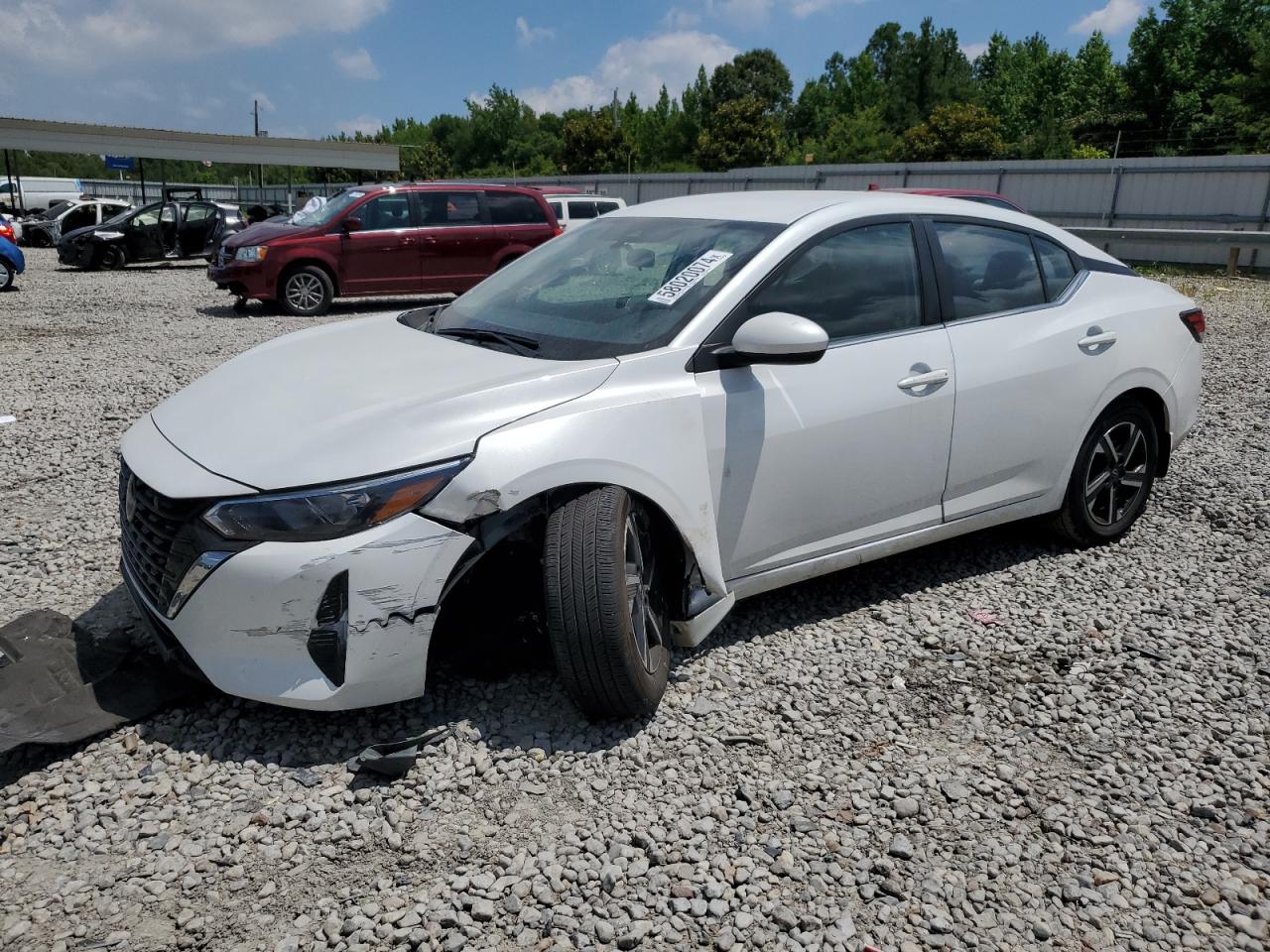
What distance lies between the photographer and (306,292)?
44.9ft

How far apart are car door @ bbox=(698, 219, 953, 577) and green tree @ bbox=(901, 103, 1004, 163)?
156 ft

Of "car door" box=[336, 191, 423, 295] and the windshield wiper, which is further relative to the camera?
"car door" box=[336, 191, 423, 295]

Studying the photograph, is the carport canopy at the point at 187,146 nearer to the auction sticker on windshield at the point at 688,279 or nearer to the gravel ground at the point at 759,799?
the gravel ground at the point at 759,799

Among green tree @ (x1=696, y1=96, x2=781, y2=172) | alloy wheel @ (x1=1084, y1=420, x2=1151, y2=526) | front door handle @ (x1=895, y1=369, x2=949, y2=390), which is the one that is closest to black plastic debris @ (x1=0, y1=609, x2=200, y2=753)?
front door handle @ (x1=895, y1=369, x2=949, y2=390)

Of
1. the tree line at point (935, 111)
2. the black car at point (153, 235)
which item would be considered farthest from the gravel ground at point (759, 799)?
the tree line at point (935, 111)

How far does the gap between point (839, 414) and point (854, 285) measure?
0.57 m

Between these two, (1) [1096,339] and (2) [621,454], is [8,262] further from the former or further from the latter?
(1) [1096,339]

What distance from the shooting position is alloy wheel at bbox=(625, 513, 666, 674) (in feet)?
10.1

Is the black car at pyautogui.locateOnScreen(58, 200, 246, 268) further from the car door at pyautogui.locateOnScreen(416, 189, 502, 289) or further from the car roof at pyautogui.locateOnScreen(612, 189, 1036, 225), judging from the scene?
the car roof at pyautogui.locateOnScreen(612, 189, 1036, 225)

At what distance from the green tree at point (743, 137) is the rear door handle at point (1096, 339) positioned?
5937 centimetres

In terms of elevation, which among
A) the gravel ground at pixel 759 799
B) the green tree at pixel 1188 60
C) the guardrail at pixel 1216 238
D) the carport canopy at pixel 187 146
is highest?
the green tree at pixel 1188 60

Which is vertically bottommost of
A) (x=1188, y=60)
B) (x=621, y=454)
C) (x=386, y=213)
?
(x=621, y=454)

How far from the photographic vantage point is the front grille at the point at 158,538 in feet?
9.42

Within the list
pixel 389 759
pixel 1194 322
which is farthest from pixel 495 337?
pixel 1194 322
